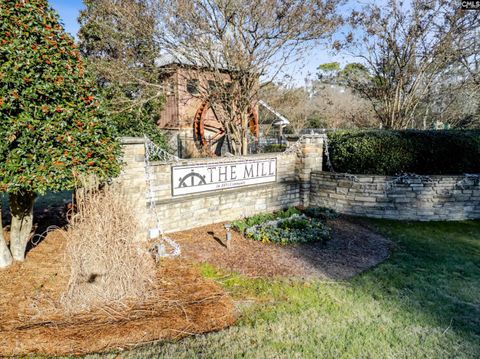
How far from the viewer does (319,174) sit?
721 centimetres

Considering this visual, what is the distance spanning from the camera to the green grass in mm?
2660

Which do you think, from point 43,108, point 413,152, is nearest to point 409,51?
point 413,152

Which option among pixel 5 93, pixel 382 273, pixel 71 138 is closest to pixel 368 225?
pixel 382 273

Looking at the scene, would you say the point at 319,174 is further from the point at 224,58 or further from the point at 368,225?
the point at 224,58

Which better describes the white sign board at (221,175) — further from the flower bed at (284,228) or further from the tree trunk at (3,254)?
the tree trunk at (3,254)

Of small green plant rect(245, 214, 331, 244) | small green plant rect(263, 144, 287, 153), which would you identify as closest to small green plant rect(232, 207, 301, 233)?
small green plant rect(245, 214, 331, 244)

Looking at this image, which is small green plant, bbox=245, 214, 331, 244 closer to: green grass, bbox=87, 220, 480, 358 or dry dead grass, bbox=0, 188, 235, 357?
green grass, bbox=87, 220, 480, 358

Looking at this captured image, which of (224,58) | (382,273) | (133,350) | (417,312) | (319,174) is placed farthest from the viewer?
(224,58)

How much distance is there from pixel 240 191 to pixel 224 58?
346 cm

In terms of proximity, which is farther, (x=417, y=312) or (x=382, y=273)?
(x=382, y=273)

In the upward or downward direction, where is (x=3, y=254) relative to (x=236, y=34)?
downward

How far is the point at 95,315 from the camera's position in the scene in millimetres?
3031

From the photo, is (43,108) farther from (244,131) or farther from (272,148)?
(272,148)

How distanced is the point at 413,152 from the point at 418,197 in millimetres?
994
